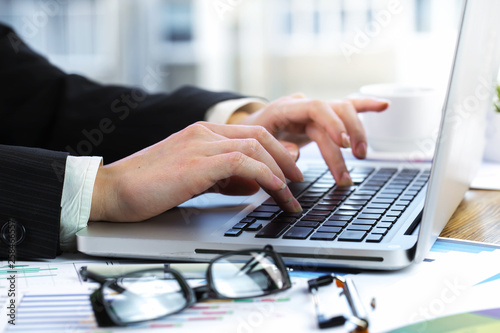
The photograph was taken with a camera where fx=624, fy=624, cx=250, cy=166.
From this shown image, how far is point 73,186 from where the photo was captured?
65cm

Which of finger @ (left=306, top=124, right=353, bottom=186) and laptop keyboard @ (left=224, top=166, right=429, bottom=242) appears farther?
finger @ (left=306, top=124, right=353, bottom=186)

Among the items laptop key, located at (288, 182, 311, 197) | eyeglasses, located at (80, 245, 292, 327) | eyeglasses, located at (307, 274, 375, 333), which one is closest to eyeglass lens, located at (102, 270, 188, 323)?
eyeglasses, located at (80, 245, 292, 327)

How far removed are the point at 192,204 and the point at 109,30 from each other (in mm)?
3113

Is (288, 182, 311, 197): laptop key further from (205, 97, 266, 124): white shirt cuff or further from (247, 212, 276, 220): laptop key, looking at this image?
(205, 97, 266, 124): white shirt cuff

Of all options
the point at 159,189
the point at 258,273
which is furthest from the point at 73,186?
the point at 258,273

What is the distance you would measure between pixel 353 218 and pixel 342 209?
43 mm

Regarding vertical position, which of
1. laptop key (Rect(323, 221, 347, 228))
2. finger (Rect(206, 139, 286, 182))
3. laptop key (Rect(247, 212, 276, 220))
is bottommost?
laptop key (Rect(247, 212, 276, 220))

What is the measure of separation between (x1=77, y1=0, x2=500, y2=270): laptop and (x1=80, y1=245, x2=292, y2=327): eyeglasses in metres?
0.06

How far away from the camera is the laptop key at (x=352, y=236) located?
56cm

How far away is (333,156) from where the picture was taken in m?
0.85

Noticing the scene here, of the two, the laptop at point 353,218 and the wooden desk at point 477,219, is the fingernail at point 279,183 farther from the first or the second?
the wooden desk at point 477,219

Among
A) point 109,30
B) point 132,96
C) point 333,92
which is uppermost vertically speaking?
point 132,96

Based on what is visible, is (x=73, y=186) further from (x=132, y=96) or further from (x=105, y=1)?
(x=105, y=1)

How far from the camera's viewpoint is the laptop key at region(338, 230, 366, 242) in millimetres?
560
